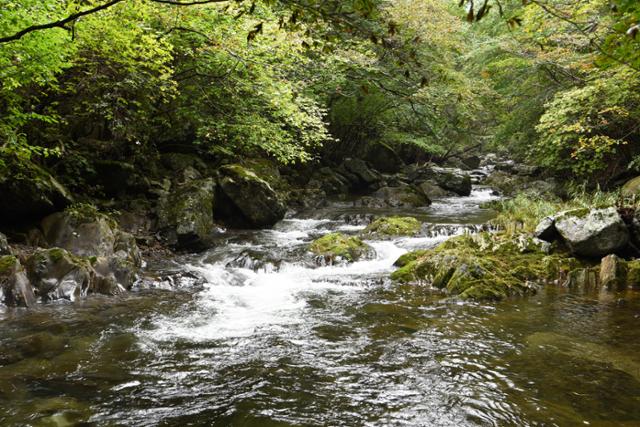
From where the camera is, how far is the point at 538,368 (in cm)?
523

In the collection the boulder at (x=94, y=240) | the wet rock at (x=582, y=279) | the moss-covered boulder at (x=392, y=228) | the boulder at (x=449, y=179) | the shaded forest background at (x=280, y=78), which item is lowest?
the wet rock at (x=582, y=279)

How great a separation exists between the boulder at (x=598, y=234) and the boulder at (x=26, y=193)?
11129mm

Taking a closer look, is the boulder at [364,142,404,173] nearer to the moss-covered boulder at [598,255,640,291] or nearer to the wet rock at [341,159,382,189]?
the wet rock at [341,159,382,189]

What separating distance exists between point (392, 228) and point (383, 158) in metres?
14.8

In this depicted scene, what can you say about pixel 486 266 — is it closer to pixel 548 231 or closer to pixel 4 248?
pixel 548 231

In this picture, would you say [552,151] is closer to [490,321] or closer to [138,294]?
[490,321]

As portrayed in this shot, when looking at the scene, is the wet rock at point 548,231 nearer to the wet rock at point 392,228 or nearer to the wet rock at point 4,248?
the wet rock at point 392,228

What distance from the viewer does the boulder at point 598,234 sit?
9656 millimetres

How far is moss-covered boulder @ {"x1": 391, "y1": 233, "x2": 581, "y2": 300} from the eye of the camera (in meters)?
8.56

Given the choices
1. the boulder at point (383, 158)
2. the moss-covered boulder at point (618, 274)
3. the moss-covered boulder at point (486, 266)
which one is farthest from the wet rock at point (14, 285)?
the boulder at point (383, 158)

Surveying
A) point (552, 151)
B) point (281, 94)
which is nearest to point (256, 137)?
point (281, 94)

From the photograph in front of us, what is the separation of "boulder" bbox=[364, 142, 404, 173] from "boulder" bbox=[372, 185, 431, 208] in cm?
600

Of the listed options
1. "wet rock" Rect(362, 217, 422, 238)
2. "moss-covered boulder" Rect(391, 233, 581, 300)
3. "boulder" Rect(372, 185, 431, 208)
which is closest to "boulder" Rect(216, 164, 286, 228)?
"wet rock" Rect(362, 217, 422, 238)

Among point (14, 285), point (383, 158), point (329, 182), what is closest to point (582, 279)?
point (14, 285)
